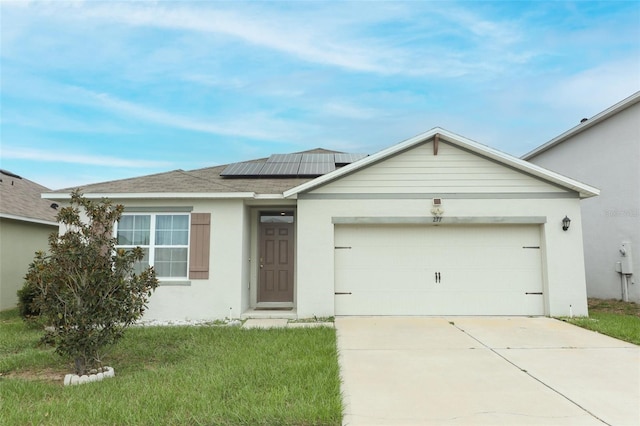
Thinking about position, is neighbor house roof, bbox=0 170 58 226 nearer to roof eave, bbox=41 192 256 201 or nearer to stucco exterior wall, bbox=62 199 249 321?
roof eave, bbox=41 192 256 201

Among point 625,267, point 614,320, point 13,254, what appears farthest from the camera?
point 13,254

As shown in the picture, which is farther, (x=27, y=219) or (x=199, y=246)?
(x=27, y=219)

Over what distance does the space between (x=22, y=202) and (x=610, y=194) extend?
18.6m

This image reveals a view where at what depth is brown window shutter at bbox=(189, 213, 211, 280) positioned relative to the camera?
838 cm

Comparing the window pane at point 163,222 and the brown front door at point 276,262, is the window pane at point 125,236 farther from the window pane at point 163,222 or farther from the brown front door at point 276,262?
the brown front door at point 276,262

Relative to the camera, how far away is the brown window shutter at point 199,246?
8383 mm

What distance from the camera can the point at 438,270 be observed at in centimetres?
866

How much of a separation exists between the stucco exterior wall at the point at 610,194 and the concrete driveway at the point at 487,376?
5.24 m

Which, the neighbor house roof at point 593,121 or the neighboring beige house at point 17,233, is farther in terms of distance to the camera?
the neighboring beige house at point 17,233

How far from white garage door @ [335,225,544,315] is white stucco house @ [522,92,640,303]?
4052 mm

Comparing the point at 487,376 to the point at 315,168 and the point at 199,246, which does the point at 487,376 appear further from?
the point at 315,168

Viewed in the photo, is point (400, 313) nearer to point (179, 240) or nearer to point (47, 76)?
point (179, 240)

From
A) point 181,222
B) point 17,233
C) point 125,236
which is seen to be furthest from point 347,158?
point 17,233

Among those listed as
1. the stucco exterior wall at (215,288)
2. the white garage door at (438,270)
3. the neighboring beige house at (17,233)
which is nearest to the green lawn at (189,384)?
the stucco exterior wall at (215,288)
